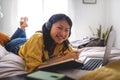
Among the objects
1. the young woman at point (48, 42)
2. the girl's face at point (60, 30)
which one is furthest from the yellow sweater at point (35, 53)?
the girl's face at point (60, 30)

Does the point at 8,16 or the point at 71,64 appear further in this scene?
the point at 8,16

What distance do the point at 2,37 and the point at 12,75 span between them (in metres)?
1.07

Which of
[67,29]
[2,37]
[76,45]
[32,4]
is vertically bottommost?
[76,45]

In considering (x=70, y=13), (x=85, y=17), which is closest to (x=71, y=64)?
(x=70, y=13)

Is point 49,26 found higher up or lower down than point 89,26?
higher up

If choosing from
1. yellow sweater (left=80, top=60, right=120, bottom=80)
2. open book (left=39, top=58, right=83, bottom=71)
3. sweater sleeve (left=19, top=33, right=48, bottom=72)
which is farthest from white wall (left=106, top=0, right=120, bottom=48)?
yellow sweater (left=80, top=60, right=120, bottom=80)

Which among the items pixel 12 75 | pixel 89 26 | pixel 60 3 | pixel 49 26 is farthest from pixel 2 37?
pixel 89 26

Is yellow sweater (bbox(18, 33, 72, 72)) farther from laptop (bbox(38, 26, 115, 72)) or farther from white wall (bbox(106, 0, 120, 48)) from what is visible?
white wall (bbox(106, 0, 120, 48))

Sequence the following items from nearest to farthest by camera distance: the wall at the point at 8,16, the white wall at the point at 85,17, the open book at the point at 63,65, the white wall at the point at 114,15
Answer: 1. the open book at the point at 63,65
2. the wall at the point at 8,16
3. the white wall at the point at 114,15
4. the white wall at the point at 85,17

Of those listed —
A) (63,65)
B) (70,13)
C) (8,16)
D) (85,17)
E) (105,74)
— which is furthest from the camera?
(85,17)

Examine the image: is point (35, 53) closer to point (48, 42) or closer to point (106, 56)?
point (48, 42)

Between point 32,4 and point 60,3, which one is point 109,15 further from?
point 32,4

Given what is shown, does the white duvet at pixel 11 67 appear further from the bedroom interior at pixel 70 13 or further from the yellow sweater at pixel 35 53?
the bedroom interior at pixel 70 13

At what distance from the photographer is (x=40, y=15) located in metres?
3.57
